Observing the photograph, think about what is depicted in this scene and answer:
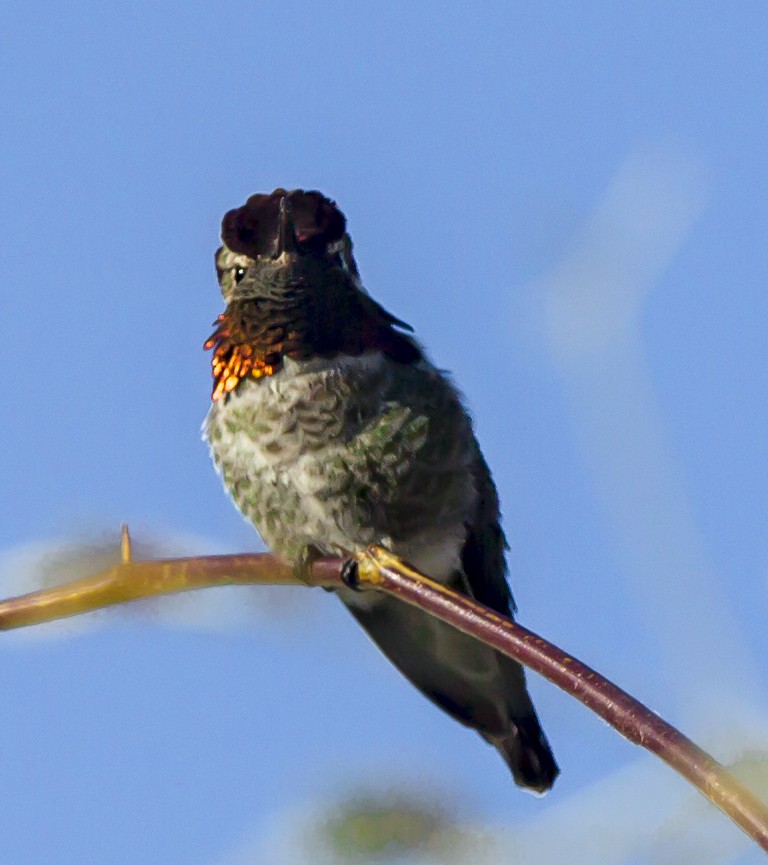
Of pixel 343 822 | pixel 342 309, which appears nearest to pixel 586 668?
pixel 343 822

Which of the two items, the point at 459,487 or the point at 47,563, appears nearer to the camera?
the point at 47,563

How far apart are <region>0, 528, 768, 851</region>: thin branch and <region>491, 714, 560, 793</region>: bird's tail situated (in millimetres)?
1658

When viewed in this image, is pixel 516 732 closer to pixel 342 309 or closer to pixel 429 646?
pixel 429 646

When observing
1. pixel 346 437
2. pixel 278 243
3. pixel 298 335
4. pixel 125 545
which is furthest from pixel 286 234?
pixel 125 545

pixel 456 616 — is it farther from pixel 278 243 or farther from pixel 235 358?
pixel 278 243

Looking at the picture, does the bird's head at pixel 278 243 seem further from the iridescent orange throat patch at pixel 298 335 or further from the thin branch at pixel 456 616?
the thin branch at pixel 456 616

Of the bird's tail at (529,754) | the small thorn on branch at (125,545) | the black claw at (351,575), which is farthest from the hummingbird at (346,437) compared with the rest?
the small thorn on branch at (125,545)

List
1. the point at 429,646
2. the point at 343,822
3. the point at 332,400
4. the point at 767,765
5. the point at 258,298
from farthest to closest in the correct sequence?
the point at 429,646
the point at 258,298
the point at 332,400
the point at 343,822
the point at 767,765

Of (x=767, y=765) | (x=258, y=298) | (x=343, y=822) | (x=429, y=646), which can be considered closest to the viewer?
(x=767, y=765)

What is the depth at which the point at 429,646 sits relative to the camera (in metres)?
4.81

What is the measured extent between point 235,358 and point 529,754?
154cm

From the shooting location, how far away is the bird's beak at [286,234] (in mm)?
4402

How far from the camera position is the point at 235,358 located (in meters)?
4.38

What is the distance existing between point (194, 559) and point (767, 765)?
40.1 inches
